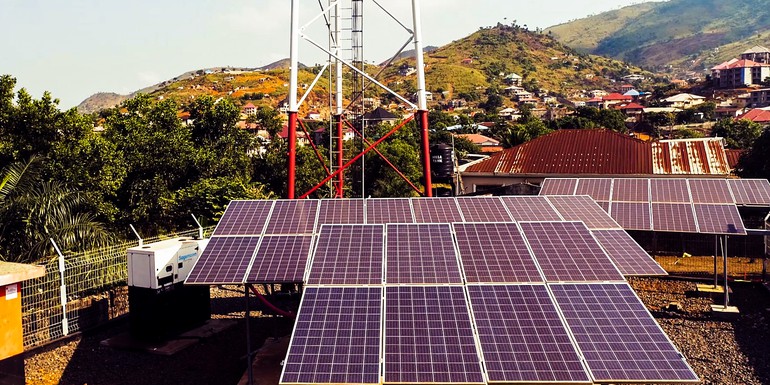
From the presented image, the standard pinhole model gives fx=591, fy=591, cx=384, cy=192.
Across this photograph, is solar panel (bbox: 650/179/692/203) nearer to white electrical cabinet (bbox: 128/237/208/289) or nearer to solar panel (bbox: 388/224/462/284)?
solar panel (bbox: 388/224/462/284)

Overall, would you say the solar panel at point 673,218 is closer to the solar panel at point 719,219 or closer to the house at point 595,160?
the solar panel at point 719,219

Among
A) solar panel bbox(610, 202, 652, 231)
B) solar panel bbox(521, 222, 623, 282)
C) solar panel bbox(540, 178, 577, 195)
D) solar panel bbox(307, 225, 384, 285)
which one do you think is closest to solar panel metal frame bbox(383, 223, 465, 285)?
solar panel bbox(307, 225, 384, 285)

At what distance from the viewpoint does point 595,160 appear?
1415 inches

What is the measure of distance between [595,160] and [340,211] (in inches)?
919

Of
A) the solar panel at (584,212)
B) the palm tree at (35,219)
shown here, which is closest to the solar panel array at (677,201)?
the solar panel at (584,212)

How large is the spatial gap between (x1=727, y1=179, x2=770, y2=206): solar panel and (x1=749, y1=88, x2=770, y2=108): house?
13161 centimetres

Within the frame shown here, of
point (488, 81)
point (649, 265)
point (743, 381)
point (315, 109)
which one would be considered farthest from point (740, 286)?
point (488, 81)

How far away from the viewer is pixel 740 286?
21.7 m

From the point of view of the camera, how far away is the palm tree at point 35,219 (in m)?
17.7

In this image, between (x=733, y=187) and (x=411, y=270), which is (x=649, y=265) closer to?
(x=411, y=270)

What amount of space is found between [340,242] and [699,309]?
13226mm

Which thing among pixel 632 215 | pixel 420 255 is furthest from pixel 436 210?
pixel 632 215

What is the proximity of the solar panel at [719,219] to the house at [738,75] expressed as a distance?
16545 centimetres

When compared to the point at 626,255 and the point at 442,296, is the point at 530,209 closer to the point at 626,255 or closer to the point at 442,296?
the point at 626,255
